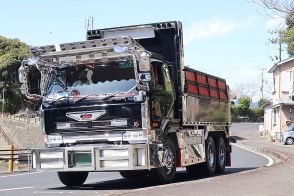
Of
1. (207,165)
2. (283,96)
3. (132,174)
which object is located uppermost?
(283,96)

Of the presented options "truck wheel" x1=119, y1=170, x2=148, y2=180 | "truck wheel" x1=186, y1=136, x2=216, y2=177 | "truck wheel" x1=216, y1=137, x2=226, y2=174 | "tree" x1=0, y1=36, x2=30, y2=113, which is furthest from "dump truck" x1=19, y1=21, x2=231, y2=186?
"tree" x1=0, y1=36, x2=30, y2=113

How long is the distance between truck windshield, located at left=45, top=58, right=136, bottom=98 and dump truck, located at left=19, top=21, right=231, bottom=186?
0.07 feet

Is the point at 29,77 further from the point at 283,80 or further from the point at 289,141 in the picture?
the point at 283,80

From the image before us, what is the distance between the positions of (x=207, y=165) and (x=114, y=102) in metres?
4.91

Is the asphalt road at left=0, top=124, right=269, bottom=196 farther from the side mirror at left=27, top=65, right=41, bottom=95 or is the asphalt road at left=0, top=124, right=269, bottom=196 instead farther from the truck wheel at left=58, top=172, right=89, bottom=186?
the side mirror at left=27, top=65, right=41, bottom=95

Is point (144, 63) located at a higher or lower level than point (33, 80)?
higher

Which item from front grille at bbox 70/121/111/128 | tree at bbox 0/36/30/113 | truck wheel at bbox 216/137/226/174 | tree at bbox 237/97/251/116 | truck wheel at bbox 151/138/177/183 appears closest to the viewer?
front grille at bbox 70/121/111/128

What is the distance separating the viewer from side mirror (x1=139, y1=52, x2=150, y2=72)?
41.9 feet

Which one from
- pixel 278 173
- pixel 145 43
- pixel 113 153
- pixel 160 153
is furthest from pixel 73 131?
pixel 278 173

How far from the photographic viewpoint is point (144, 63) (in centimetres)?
1281

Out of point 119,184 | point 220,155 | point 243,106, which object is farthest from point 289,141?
point 243,106

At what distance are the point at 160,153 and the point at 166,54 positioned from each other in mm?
2851

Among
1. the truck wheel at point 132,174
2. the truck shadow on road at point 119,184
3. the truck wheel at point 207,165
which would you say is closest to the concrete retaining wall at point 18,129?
the truck wheel at point 207,165

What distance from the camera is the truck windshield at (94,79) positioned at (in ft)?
44.3
